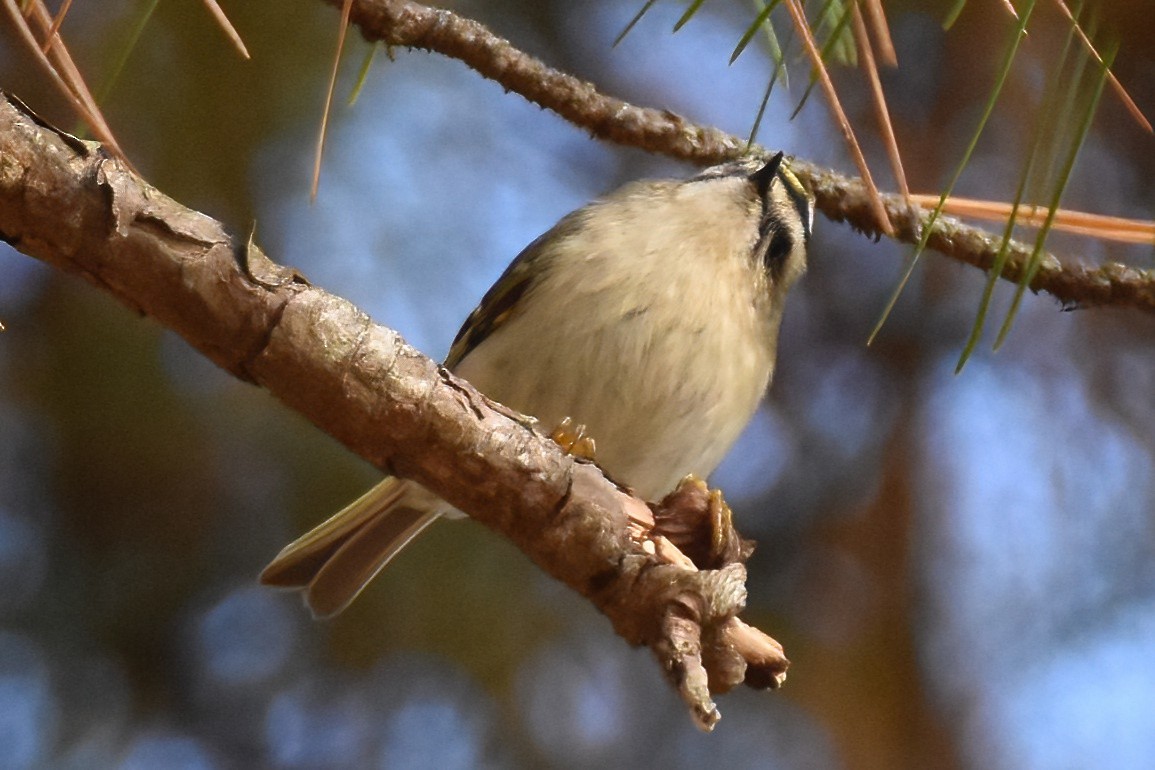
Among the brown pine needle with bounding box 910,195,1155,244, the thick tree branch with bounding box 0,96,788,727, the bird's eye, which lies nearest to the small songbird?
the bird's eye

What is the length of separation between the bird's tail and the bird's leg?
33 centimetres

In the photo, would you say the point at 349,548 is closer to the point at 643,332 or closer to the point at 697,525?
the point at 643,332

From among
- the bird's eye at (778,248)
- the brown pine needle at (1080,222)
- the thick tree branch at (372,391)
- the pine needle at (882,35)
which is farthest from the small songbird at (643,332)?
the pine needle at (882,35)

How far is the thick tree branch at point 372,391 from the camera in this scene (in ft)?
2.79

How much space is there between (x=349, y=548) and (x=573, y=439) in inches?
22.9

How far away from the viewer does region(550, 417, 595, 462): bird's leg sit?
1.56m

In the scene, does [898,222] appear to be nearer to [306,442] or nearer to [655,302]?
[655,302]

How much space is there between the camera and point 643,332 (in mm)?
1744

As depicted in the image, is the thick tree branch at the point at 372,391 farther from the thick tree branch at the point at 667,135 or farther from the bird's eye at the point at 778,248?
the bird's eye at the point at 778,248

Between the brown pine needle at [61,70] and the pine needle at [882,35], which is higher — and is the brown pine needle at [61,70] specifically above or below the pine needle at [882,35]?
below

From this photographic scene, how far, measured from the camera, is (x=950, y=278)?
2.48 metres

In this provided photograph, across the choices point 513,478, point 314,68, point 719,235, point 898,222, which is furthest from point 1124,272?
point 314,68

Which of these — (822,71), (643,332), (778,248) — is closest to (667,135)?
(643,332)

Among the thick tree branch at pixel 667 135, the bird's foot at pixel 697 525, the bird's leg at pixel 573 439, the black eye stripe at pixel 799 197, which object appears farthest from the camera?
the black eye stripe at pixel 799 197
